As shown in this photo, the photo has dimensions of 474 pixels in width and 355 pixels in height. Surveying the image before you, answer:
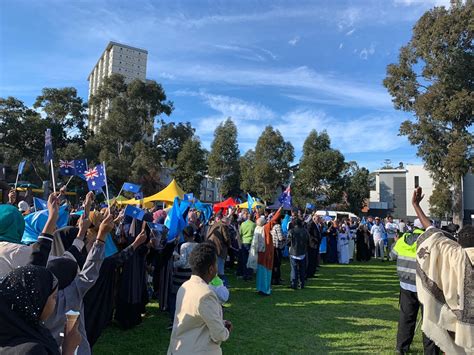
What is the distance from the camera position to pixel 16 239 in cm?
318

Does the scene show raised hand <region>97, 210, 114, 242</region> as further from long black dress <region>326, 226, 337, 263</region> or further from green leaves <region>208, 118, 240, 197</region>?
green leaves <region>208, 118, 240, 197</region>

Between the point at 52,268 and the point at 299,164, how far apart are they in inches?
1449

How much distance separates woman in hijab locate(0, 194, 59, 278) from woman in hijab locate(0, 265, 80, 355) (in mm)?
1091

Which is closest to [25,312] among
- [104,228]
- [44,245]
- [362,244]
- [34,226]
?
[44,245]

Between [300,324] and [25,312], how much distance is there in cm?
645

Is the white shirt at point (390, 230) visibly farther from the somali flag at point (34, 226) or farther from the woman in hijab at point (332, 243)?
the somali flag at point (34, 226)

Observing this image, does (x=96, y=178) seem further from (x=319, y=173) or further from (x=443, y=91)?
(x=319, y=173)

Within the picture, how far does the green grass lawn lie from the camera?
6.12 metres

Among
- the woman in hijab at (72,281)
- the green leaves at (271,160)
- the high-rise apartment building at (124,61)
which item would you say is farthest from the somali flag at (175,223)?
the high-rise apartment building at (124,61)

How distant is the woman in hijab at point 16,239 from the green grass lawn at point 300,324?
331 cm

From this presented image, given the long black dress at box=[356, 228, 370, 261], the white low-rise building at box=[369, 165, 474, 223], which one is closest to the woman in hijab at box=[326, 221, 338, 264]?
the long black dress at box=[356, 228, 370, 261]

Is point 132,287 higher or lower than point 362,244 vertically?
lower

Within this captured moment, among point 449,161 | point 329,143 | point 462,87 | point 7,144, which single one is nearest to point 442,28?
point 462,87

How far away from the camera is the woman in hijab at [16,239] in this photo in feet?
9.42
